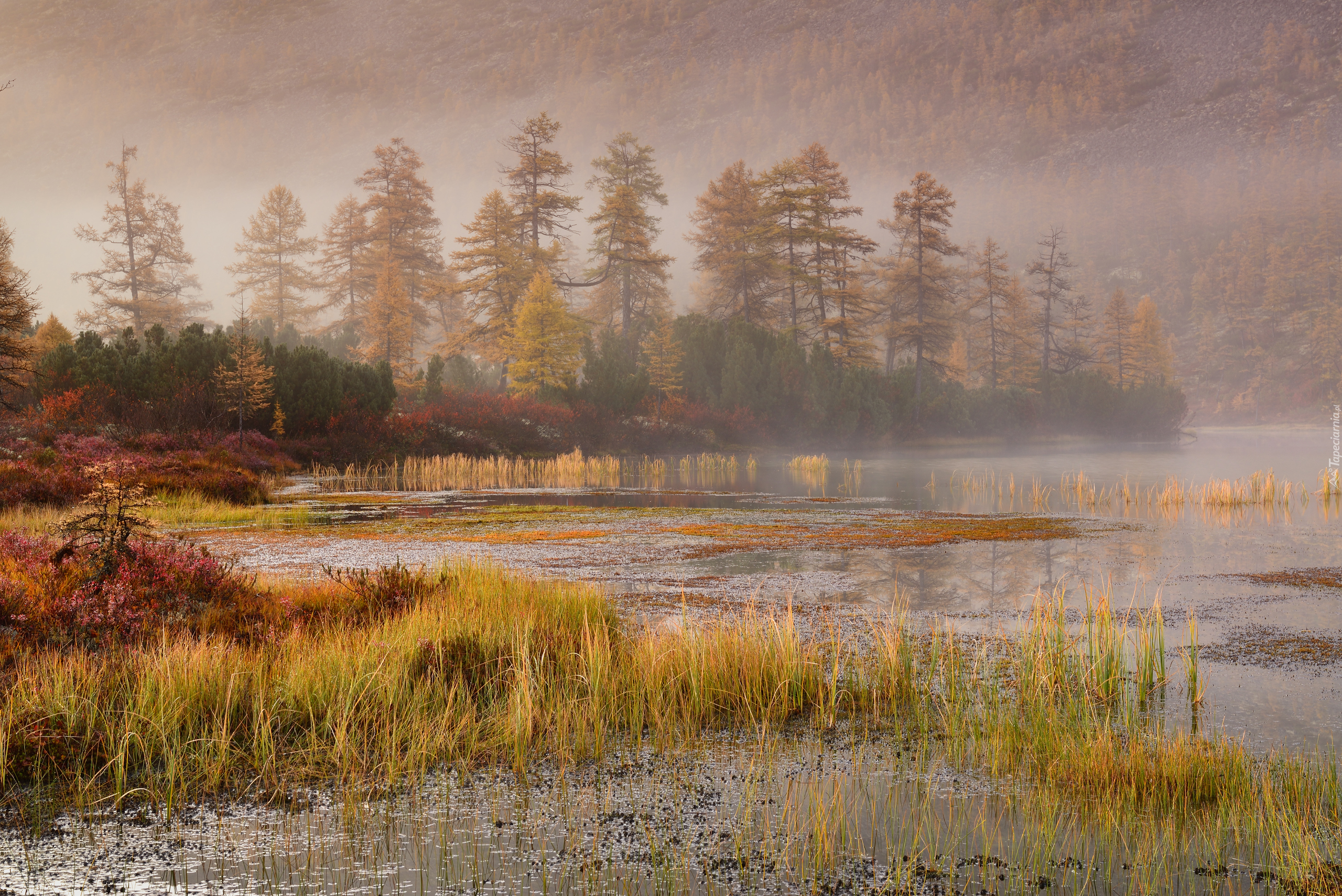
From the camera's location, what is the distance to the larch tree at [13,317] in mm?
23484

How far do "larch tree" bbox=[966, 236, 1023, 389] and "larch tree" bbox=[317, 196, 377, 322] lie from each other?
131ft

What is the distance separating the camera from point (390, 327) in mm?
51031

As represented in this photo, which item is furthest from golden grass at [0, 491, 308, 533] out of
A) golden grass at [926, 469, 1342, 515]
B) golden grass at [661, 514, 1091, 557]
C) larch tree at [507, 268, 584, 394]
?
larch tree at [507, 268, 584, 394]

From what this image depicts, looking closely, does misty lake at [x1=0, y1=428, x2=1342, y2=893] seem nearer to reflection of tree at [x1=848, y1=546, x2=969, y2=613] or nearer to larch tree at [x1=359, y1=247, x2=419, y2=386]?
reflection of tree at [x1=848, y1=546, x2=969, y2=613]

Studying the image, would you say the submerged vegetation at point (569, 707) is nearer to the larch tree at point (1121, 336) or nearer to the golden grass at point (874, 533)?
the golden grass at point (874, 533)

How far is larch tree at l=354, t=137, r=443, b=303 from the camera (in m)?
63.0

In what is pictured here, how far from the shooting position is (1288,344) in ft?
337

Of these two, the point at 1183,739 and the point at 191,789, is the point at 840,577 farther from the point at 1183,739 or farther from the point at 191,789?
the point at 191,789

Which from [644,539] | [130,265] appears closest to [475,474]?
[644,539]

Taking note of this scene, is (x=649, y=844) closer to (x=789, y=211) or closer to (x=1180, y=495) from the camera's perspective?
(x=1180, y=495)

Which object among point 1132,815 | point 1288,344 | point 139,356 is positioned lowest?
point 1132,815

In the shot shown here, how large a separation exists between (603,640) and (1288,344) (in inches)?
4768

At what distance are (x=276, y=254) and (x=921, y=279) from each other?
49574 mm

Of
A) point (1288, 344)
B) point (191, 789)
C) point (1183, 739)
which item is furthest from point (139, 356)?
point (1288, 344)
